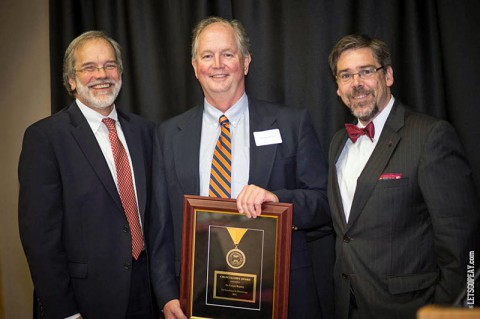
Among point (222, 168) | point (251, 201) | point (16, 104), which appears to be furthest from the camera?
point (16, 104)

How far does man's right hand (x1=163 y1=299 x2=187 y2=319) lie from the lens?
2.36m

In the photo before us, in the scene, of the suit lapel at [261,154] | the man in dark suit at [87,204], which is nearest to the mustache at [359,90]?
the suit lapel at [261,154]

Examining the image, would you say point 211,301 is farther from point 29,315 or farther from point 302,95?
point 29,315

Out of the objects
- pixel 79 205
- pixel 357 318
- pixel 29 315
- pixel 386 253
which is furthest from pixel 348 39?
pixel 29 315

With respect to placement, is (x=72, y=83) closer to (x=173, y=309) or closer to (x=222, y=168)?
(x=222, y=168)

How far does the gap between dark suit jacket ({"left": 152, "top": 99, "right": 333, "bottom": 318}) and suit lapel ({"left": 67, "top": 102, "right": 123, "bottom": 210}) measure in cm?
34

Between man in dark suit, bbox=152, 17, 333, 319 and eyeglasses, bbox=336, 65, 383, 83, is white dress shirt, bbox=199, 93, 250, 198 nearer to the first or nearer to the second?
man in dark suit, bbox=152, 17, 333, 319

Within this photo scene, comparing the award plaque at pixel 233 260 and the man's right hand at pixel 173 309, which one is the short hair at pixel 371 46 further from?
the man's right hand at pixel 173 309

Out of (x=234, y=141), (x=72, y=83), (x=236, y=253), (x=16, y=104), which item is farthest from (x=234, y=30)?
(x=16, y=104)

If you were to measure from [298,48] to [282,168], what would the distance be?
1316 millimetres

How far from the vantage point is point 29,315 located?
4160mm

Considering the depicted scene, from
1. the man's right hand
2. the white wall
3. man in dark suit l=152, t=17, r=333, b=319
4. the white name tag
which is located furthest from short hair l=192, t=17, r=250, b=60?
the white wall

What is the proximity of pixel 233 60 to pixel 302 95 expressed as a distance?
1007 mm

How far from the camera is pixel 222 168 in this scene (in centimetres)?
254
